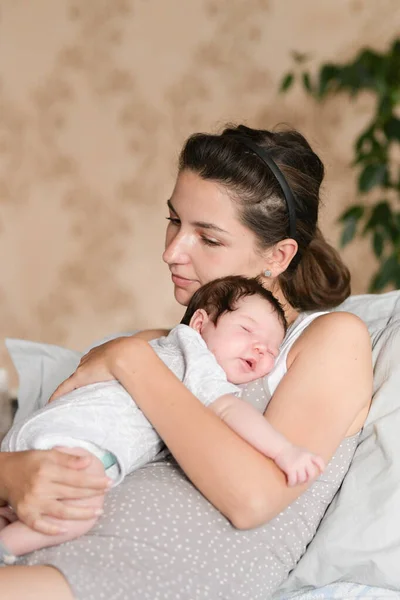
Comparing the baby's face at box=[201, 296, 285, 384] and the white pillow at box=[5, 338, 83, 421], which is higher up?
the baby's face at box=[201, 296, 285, 384]

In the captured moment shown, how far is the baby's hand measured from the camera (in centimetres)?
127

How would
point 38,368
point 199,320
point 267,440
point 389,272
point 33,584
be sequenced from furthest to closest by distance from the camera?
point 389,272 → point 38,368 → point 199,320 → point 267,440 → point 33,584

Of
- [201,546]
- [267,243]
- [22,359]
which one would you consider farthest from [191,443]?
[22,359]

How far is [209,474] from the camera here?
1310 mm

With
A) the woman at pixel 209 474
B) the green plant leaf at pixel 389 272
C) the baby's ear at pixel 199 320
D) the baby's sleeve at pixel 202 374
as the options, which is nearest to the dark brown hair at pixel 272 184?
the woman at pixel 209 474

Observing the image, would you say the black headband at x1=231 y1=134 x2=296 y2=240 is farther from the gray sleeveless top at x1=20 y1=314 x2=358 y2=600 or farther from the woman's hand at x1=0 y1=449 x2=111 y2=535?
the woman's hand at x1=0 y1=449 x2=111 y2=535

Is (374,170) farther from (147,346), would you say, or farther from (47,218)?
(147,346)

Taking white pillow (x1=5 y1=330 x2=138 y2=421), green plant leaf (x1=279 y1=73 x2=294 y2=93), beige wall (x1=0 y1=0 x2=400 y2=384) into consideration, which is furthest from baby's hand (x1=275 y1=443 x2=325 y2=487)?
beige wall (x1=0 y1=0 x2=400 y2=384)

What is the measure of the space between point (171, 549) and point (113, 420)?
0.76ft

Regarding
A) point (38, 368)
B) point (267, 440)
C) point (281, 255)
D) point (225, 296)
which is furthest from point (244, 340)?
point (38, 368)

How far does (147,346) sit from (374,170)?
2069mm

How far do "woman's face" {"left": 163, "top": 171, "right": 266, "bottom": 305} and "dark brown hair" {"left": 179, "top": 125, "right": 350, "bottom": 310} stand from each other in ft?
0.08

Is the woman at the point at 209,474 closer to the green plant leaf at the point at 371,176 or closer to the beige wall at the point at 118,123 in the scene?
the green plant leaf at the point at 371,176

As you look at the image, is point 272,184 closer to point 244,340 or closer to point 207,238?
point 207,238
